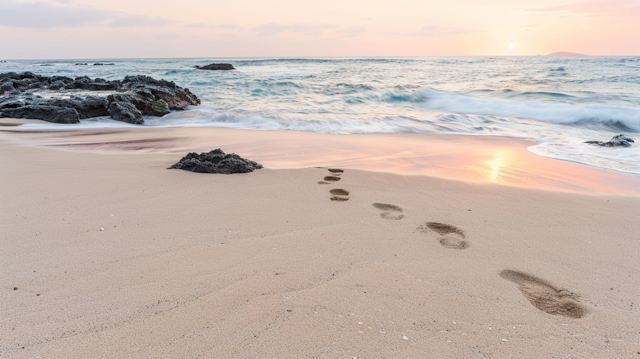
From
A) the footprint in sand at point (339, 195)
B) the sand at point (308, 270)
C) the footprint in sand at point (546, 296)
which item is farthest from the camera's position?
the footprint in sand at point (339, 195)

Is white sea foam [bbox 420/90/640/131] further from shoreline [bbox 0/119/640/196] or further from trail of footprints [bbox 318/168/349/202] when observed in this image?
trail of footprints [bbox 318/168/349/202]

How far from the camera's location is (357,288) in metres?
1.73

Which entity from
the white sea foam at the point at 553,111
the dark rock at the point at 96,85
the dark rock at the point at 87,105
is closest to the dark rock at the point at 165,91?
the dark rock at the point at 96,85

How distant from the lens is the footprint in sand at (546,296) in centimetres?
164

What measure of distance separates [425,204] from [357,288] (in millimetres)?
1402

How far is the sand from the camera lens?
140 cm

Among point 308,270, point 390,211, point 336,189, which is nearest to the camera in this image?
point 308,270

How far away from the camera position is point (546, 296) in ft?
5.76

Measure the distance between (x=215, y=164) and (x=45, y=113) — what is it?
20.0ft

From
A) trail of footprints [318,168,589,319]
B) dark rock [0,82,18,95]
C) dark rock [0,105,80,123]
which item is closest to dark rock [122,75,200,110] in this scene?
dark rock [0,105,80,123]

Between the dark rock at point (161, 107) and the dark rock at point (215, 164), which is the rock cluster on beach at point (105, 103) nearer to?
the dark rock at point (161, 107)

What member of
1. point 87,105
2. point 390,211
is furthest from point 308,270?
point 87,105

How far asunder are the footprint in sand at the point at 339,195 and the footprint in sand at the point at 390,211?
0.28m

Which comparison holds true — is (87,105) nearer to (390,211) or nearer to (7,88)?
(7,88)
